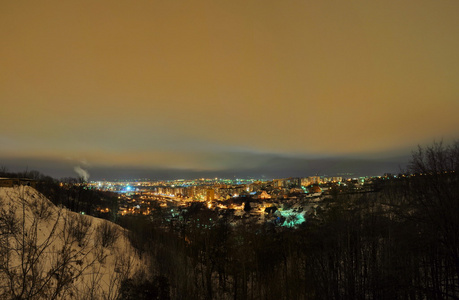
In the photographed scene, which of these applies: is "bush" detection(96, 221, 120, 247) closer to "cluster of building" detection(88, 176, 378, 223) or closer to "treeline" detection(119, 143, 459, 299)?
"treeline" detection(119, 143, 459, 299)

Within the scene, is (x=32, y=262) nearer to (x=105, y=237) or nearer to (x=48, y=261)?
(x=48, y=261)

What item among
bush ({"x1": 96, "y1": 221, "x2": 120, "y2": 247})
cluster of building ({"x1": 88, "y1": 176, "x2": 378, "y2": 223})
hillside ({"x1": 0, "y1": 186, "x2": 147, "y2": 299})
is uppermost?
hillside ({"x1": 0, "y1": 186, "x2": 147, "y2": 299})

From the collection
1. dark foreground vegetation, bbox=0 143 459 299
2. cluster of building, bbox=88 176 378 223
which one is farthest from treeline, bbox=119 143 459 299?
cluster of building, bbox=88 176 378 223

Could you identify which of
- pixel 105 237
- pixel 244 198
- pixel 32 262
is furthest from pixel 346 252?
pixel 244 198

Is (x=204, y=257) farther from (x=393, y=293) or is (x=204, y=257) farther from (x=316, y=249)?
(x=393, y=293)

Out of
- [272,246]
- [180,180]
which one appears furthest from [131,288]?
[180,180]

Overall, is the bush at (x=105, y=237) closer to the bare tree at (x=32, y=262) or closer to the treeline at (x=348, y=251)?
the bare tree at (x=32, y=262)

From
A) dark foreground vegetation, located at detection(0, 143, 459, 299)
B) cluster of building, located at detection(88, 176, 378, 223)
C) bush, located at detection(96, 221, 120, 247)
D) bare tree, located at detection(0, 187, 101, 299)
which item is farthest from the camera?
cluster of building, located at detection(88, 176, 378, 223)
